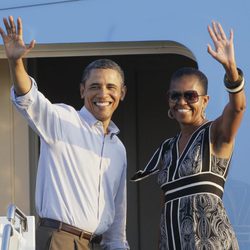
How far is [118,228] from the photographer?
338cm

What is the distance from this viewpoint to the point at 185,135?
10.3 feet

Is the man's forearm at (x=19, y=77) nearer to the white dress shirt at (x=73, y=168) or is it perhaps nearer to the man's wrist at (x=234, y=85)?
the white dress shirt at (x=73, y=168)

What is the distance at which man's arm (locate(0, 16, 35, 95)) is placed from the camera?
285cm

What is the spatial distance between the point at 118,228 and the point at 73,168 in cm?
43

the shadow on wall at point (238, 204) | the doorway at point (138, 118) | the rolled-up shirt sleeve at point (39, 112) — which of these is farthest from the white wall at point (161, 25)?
the doorway at point (138, 118)

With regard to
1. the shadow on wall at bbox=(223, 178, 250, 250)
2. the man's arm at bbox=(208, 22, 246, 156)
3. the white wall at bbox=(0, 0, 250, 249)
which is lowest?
the shadow on wall at bbox=(223, 178, 250, 250)

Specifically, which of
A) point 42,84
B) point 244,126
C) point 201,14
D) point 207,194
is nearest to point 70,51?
point 201,14

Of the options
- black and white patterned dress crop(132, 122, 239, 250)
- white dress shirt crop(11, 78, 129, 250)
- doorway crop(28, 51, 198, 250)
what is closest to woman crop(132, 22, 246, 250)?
black and white patterned dress crop(132, 122, 239, 250)

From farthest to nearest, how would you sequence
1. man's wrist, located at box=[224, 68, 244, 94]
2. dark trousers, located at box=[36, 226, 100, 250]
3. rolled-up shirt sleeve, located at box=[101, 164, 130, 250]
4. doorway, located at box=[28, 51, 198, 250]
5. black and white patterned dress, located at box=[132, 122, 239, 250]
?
1. doorway, located at box=[28, 51, 198, 250]
2. rolled-up shirt sleeve, located at box=[101, 164, 130, 250]
3. dark trousers, located at box=[36, 226, 100, 250]
4. black and white patterned dress, located at box=[132, 122, 239, 250]
5. man's wrist, located at box=[224, 68, 244, 94]

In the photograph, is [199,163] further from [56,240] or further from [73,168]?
[56,240]

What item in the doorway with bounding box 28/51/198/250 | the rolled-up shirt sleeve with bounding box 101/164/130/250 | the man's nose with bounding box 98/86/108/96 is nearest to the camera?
the man's nose with bounding box 98/86/108/96

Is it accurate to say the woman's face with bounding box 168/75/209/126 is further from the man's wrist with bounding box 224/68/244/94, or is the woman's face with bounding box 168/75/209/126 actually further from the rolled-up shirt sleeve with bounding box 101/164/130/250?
the rolled-up shirt sleeve with bounding box 101/164/130/250

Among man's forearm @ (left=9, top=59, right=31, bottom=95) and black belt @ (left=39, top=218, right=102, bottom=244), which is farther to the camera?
black belt @ (left=39, top=218, right=102, bottom=244)

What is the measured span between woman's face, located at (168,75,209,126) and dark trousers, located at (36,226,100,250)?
25.6 inches
